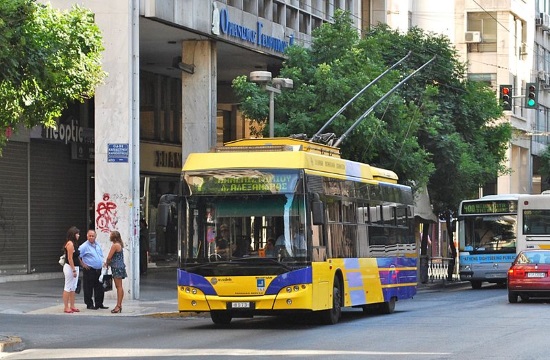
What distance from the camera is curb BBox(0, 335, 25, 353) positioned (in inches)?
731

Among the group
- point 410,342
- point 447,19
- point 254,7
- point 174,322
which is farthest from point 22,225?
point 447,19

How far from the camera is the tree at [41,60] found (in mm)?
19438

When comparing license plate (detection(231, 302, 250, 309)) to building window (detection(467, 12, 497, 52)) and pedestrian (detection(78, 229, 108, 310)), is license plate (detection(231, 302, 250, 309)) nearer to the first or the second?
pedestrian (detection(78, 229, 108, 310))

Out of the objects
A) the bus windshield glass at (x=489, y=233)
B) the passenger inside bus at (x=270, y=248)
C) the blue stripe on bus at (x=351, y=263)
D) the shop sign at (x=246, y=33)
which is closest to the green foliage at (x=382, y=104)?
the shop sign at (x=246, y=33)

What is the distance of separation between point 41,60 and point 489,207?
26097mm

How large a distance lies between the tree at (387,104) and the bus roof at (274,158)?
1277 centimetres

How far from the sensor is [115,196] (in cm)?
3044

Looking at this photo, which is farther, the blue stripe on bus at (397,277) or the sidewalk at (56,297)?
the blue stripe on bus at (397,277)

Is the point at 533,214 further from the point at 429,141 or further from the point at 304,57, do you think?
the point at 304,57

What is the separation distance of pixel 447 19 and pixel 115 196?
4552cm

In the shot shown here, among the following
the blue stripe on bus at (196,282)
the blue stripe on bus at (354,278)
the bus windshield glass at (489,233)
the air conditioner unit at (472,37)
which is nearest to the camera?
the blue stripe on bus at (196,282)

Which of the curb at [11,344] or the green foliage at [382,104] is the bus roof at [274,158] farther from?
the green foliage at [382,104]

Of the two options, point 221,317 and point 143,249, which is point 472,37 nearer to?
point 143,249

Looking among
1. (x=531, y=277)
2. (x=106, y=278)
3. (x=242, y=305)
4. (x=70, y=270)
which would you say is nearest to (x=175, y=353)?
(x=242, y=305)
